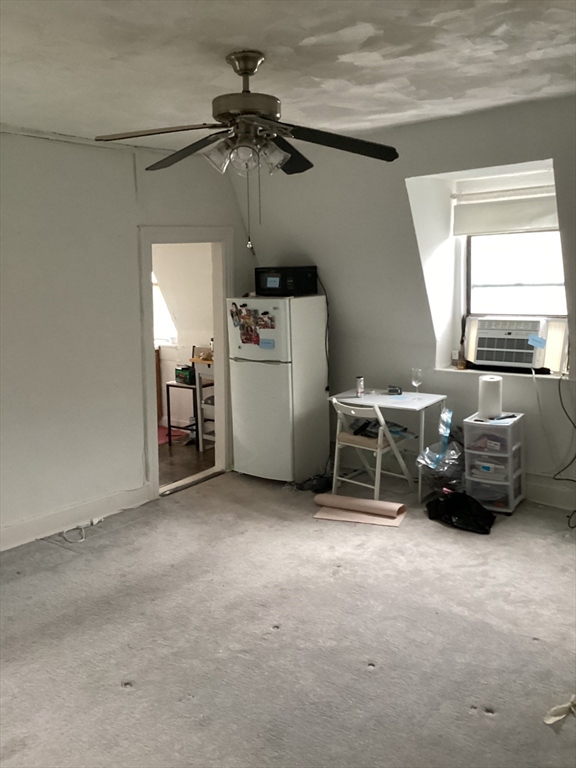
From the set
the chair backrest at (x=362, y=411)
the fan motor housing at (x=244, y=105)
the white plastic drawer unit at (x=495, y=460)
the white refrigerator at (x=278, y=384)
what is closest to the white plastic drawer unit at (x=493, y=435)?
the white plastic drawer unit at (x=495, y=460)

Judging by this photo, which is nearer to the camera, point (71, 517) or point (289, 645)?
point (289, 645)

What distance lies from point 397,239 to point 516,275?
94 centimetres

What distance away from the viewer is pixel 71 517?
4.51 m

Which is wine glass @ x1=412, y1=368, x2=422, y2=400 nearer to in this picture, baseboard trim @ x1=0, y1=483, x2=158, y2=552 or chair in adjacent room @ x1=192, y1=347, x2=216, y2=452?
chair in adjacent room @ x1=192, y1=347, x2=216, y2=452

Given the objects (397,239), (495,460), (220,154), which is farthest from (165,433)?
(220,154)

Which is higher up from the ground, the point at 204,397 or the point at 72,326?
the point at 72,326

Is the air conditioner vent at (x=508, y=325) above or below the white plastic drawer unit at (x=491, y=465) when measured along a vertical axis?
above

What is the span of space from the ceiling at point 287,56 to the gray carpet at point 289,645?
251 centimetres

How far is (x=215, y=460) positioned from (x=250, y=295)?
1487mm

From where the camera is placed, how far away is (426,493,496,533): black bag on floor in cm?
431

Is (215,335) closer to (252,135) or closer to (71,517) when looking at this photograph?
(71,517)

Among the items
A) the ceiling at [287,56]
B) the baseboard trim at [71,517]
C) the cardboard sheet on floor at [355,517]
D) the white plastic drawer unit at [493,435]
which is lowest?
the cardboard sheet on floor at [355,517]

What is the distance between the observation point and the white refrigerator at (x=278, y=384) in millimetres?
5066

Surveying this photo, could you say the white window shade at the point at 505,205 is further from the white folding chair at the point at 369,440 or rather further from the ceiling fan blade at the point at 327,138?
the ceiling fan blade at the point at 327,138
